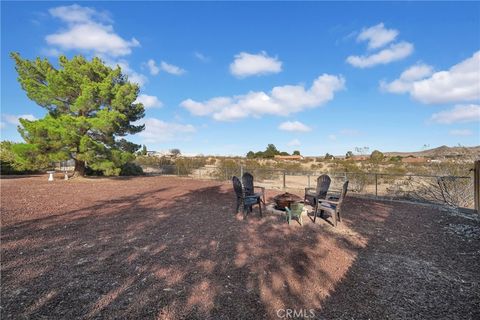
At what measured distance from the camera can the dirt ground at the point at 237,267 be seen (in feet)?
9.53

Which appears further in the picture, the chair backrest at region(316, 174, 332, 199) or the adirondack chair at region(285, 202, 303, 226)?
the chair backrest at region(316, 174, 332, 199)

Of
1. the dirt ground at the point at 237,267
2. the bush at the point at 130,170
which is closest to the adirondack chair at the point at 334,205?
the dirt ground at the point at 237,267

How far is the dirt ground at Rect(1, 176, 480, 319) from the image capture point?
9.53ft

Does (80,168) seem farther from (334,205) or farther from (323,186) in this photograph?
(334,205)

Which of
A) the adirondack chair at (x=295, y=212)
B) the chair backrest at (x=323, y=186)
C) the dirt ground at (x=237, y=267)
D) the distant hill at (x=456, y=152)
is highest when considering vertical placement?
the distant hill at (x=456, y=152)

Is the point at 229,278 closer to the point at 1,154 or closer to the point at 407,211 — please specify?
the point at 407,211

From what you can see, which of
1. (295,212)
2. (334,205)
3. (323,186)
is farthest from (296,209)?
(323,186)

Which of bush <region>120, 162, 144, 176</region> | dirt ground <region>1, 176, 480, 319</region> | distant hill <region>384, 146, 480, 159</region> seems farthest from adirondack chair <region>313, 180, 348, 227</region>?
bush <region>120, 162, 144, 176</region>

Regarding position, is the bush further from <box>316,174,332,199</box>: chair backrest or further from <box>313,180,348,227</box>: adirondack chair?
<box>313,180,348,227</box>: adirondack chair

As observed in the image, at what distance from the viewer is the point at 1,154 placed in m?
21.2

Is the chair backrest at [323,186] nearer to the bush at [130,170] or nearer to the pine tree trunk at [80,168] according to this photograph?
the pine tree trunk at [80,168]

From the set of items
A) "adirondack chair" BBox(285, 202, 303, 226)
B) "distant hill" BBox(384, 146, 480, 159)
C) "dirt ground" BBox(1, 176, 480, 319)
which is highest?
"distant hill" BBox(384, 146, 480, 159)

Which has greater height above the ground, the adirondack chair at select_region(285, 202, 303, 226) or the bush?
the bush

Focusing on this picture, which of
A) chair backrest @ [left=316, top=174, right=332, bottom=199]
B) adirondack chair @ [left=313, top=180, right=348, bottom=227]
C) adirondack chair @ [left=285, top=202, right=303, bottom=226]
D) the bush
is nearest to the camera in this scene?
adirondack chair @ [left=313, top=180, right=348, bottom=227]
